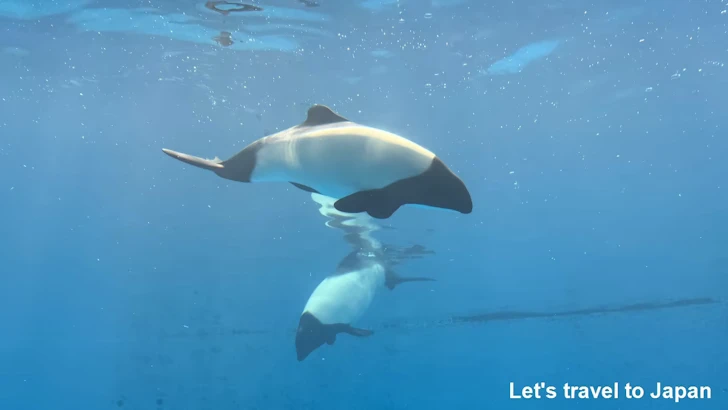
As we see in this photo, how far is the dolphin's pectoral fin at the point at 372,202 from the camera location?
7.59ft

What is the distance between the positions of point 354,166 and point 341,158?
8 centimetres

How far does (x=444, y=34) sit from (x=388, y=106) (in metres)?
4.00

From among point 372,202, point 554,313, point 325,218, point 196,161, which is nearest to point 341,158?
point 372,202

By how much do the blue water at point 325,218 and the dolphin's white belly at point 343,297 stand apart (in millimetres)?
2719

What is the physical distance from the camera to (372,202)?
92.2 inches

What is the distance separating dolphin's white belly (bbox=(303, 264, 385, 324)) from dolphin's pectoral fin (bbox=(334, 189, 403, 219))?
762 cm

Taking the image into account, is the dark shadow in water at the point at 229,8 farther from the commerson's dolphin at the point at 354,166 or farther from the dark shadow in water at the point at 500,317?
the dark shadow in water at the point at 500,317

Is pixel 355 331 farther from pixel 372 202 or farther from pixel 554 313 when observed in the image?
pixel 554 313

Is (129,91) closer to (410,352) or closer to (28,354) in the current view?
(410,352)

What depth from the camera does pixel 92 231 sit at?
24.7 m

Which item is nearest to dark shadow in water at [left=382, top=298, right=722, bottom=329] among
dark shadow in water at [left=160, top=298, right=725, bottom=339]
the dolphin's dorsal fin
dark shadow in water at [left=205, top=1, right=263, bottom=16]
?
dark shadow in water at [left=160, top=298, right=725, bottom=339]

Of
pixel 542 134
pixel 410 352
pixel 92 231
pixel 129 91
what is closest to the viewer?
pixel 129 91

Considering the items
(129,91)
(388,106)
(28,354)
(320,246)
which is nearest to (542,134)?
(388,106)

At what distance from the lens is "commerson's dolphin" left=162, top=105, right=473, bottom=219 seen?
2.13 m
